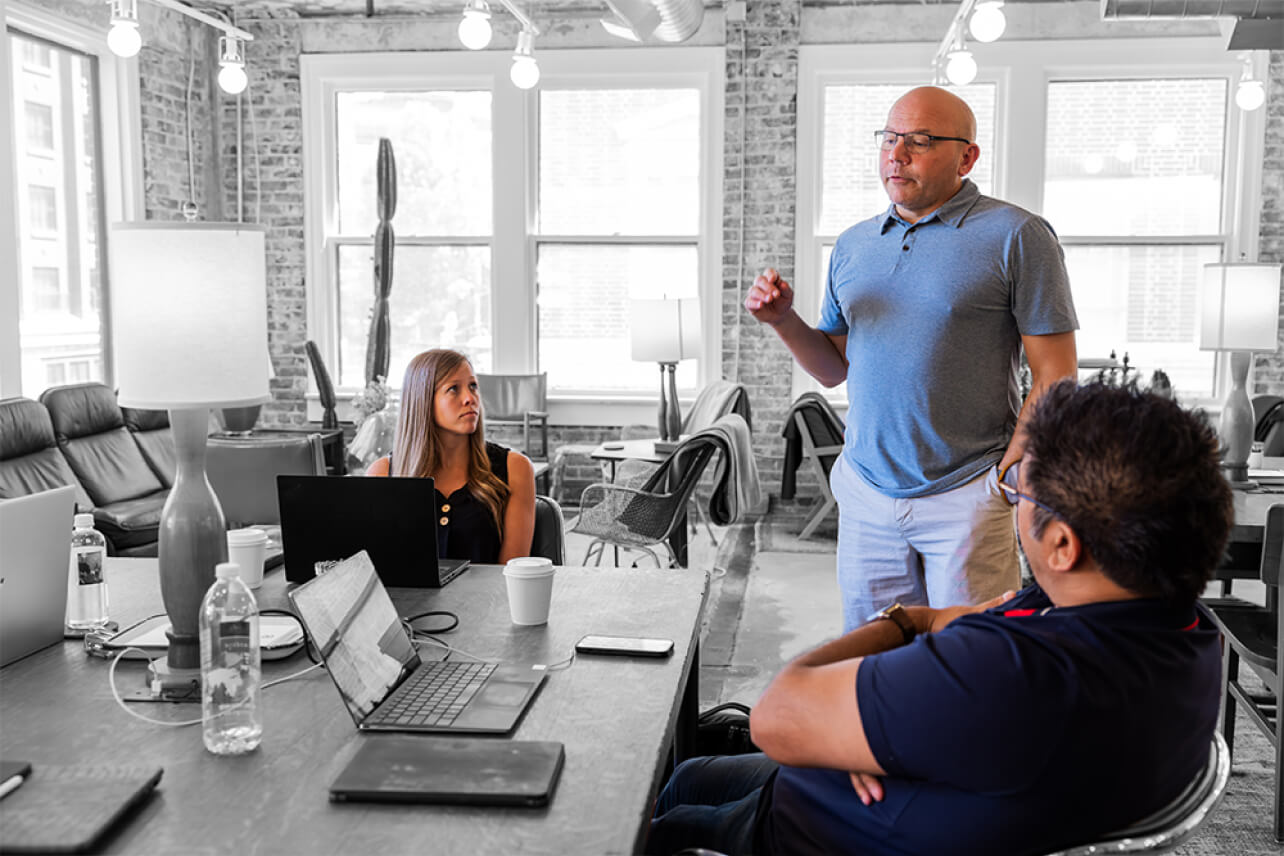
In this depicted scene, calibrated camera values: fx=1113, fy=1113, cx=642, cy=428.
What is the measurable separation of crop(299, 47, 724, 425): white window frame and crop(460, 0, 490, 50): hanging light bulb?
212 centimetres

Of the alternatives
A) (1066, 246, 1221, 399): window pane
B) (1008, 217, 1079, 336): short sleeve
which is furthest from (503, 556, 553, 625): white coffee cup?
(1066, 246, 1221, 399): window pane

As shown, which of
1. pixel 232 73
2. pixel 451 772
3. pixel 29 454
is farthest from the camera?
pixel 232 73

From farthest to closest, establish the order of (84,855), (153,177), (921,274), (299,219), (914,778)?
1. (299,219)
2. (153,177)
3. (921,274)
4. (914,778)
5. (84,855)

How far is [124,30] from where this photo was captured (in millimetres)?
5254

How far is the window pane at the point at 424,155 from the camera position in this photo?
7.82m

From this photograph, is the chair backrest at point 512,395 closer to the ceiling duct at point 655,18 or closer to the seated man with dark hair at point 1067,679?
the ceiling duct at point 655,18

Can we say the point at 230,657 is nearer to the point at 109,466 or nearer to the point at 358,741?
the point at 358,741

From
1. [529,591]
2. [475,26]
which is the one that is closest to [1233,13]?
[475,26]

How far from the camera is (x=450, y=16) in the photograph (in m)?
7.65

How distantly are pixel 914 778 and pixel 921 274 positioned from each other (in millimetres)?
1509

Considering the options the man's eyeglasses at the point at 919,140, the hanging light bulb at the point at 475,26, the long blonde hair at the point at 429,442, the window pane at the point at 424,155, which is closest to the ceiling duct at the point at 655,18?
the hanging light bulb at the point at 475,26

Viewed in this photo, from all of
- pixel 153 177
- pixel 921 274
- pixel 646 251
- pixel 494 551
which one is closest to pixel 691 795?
pixel 494 551

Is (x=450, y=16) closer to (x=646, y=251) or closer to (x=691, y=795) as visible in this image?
(x=646, y=251)

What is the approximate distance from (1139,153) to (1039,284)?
5.62 meters
